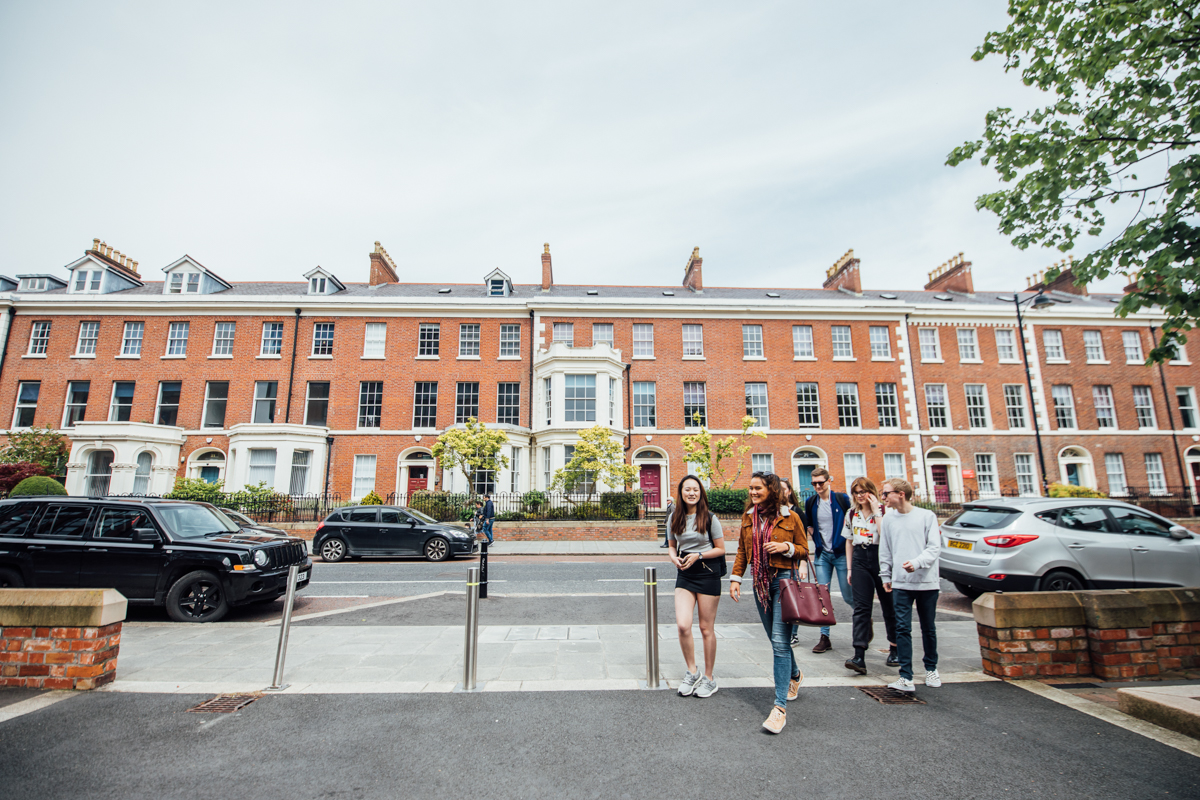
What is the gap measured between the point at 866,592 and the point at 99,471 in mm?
31104

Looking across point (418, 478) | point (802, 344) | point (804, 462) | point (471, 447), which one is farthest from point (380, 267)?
point (804, 462)

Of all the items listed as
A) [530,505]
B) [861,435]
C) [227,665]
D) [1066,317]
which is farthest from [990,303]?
[227,665]

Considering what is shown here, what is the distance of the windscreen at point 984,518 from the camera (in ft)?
27.2

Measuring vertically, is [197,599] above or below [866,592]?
below

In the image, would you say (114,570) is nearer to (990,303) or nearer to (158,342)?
(158,342)

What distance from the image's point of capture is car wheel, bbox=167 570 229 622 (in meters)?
8.08

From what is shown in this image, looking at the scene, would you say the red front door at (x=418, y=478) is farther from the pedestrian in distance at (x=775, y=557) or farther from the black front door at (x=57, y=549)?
the pedestrian in distance at (x=775, y=557)

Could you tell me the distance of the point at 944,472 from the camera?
1137 inches

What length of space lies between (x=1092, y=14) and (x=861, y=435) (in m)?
23.2

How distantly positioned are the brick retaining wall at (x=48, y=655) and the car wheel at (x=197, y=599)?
2942 mm

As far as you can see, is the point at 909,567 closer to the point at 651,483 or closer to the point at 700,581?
the point at 700,581

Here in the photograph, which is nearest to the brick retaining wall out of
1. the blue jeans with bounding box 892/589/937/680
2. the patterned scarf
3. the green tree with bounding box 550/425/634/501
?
the patterned scarf

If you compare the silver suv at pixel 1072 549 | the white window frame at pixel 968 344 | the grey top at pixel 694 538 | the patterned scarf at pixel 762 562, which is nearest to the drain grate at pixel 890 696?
the patterned scarf at pixel 762 562

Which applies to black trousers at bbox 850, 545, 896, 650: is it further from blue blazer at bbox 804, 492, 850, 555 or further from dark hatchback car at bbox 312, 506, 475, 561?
dark hatchback car at bbox 312, 506, 475, 561
